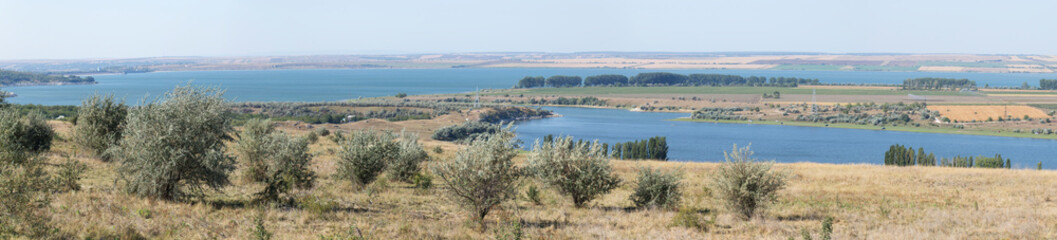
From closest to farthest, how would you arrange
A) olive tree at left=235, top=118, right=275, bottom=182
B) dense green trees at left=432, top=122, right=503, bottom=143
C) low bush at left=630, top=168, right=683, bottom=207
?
1. low bush at left=630, top=168, right=683, bottom=207
2. olive tree at left=235, top=118, right=275, bottom=182
3. dense green trees at left=432, top=122, right=503, bottom=143

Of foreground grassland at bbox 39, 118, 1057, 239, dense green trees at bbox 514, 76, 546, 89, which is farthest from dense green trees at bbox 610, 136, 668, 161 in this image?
dense green trees at bbox 514, 76, 546, 89

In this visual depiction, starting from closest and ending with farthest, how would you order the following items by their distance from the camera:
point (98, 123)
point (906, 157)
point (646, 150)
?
1. point (98, 123)
2. point (906, 157)
3. point (646, 150)

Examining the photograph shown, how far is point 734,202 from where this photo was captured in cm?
1595

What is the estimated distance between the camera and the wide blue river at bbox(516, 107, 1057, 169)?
70.4 meters

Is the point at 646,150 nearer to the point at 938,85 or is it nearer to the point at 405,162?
the point at 405,162

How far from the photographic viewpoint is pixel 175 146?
14172 mm

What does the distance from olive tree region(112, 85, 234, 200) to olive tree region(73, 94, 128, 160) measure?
8520 millimetres

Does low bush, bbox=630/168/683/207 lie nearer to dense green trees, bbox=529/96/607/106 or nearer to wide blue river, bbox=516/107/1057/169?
wide blue river, bbox=516/107/1057/169

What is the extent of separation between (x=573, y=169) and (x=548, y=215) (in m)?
1.64

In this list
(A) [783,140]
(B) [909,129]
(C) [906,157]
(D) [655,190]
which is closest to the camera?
(D) [655,190]

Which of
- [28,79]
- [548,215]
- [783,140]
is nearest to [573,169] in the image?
[548,215]

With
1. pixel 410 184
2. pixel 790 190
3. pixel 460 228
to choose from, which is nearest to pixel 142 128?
pixel 460 228

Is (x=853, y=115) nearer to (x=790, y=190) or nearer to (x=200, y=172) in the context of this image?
(x=790, y=190)

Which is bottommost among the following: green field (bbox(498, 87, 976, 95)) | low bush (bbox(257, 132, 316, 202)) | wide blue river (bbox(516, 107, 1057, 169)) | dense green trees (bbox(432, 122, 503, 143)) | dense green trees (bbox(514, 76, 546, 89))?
wide blue river (bbox(516, 107, 1057, 169))
